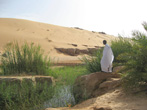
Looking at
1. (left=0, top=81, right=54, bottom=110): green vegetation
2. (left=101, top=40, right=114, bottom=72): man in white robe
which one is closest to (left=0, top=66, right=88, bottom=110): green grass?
(left=0, top=81, right=54, bottom=110): green vegetation

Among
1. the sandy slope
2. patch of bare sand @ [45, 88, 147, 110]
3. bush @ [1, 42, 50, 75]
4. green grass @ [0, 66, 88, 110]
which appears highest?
the sandy slope

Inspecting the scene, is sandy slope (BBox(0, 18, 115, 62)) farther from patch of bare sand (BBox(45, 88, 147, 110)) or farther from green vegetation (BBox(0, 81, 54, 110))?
patch of bare sand (BBox(45, 88, 147, 110))

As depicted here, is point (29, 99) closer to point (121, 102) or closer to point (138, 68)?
point (121, 102)

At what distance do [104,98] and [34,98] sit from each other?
2082mm

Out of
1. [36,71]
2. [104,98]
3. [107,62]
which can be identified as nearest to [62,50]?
[36,71]

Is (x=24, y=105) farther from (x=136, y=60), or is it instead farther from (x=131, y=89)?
(x=136, y=60)

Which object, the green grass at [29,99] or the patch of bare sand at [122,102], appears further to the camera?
the green grass at [29,99]

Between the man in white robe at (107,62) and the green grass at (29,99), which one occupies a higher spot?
the man in white robe at (107,62)

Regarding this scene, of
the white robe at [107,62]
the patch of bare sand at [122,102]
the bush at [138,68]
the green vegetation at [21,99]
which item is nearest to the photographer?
the patch of bare sand at [122,102]

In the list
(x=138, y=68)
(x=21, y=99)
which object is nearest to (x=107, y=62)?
(x=138, y=68)

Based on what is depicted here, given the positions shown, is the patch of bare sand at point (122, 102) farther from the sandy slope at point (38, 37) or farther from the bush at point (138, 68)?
the sandy slope at point (38, 37)

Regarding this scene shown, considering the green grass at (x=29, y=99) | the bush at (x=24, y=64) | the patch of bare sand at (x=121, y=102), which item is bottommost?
the green grass at (x=29, y=99)

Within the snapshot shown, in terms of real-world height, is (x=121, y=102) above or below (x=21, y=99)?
above

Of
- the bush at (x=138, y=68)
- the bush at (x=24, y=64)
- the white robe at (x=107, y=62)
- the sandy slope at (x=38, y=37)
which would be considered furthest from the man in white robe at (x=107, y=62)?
the sandy slope at (x=38, y=37)
